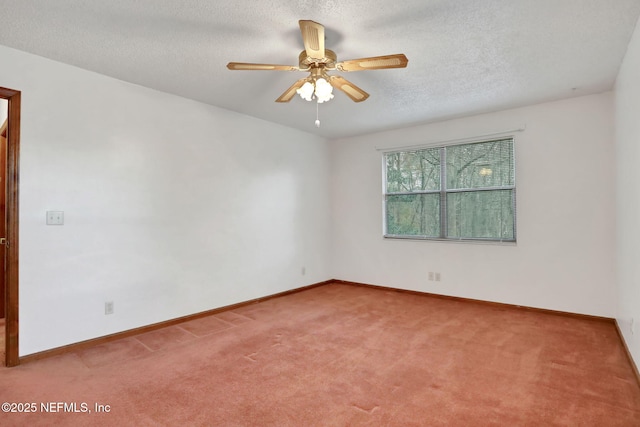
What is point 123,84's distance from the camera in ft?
10.8

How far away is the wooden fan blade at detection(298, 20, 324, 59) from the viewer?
1.89 meters

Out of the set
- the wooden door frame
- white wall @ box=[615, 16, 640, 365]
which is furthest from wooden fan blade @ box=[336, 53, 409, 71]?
the wooden door frame

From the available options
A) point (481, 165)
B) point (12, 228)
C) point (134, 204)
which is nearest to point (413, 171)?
point (481, 165)

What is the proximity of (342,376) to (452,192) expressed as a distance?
3149mm

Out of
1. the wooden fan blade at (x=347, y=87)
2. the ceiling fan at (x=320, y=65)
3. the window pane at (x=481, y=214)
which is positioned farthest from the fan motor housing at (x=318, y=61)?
the window pane at (x=481, y=214)

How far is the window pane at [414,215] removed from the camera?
192 inches

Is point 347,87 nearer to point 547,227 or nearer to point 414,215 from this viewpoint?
point 414,215

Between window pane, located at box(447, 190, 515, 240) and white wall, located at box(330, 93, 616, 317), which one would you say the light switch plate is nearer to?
white wall, located at box(330, 93, 616, 317)

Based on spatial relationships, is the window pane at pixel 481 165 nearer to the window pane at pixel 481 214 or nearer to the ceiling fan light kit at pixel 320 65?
the window pane at pixel 481 214

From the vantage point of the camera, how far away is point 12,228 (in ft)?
8.70

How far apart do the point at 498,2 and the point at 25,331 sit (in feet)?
13.6

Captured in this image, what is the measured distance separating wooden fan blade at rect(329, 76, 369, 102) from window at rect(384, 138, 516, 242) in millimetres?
2411

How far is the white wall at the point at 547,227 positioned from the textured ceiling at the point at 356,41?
42 centimetres

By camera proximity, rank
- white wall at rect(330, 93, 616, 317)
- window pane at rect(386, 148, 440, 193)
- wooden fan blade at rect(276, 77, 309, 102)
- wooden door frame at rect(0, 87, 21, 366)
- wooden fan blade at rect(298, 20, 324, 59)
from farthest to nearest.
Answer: window pane at rect(386, 148, 440, 193)
white wall at rect(330, 93, 616, 317)
wooden door frame at rect(0, 87, 21, 366)
wooden fan blade at rect(276, 77, 309, 102)
wooden fan blade at rect(298, 20, 324, 59)
